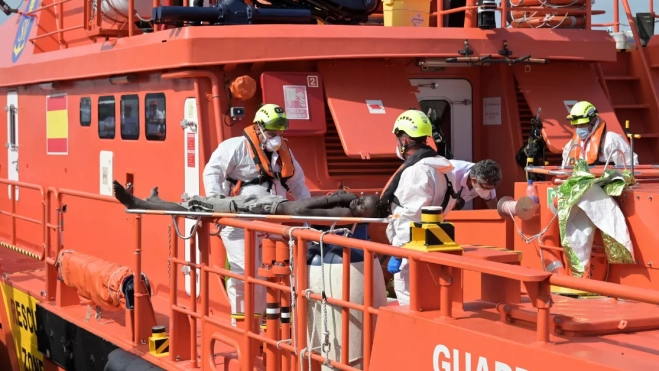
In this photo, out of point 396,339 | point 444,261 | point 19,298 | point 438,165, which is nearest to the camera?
point 444,261

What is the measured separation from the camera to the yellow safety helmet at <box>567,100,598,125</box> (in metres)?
6.66

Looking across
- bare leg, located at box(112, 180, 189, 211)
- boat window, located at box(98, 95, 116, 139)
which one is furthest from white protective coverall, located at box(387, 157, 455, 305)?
boat window, located at box(98, 95, 116, 139)

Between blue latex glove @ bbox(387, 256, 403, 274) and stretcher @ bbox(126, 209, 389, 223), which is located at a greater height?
stretcher @ bbox(126, 209, 389, 223)

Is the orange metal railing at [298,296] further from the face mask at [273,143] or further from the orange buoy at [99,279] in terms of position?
the face mask at [273,143]

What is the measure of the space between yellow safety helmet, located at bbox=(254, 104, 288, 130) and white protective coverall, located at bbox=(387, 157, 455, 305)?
118 cm

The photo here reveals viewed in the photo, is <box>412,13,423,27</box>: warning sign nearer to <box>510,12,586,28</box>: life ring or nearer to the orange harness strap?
<box>510,12,586,28</box>: life ring

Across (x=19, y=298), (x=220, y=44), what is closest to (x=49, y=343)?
(x=19, y=298)

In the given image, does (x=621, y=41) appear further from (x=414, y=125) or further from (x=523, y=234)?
(x=414, y=125)

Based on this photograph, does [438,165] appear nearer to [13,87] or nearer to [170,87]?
[170,87]

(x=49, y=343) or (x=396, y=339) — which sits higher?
(x=396, y=339)

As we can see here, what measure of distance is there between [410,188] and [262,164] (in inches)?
53.5

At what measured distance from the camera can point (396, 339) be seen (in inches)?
148

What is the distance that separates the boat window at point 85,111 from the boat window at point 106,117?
216 mm

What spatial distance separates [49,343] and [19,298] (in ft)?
3.15
